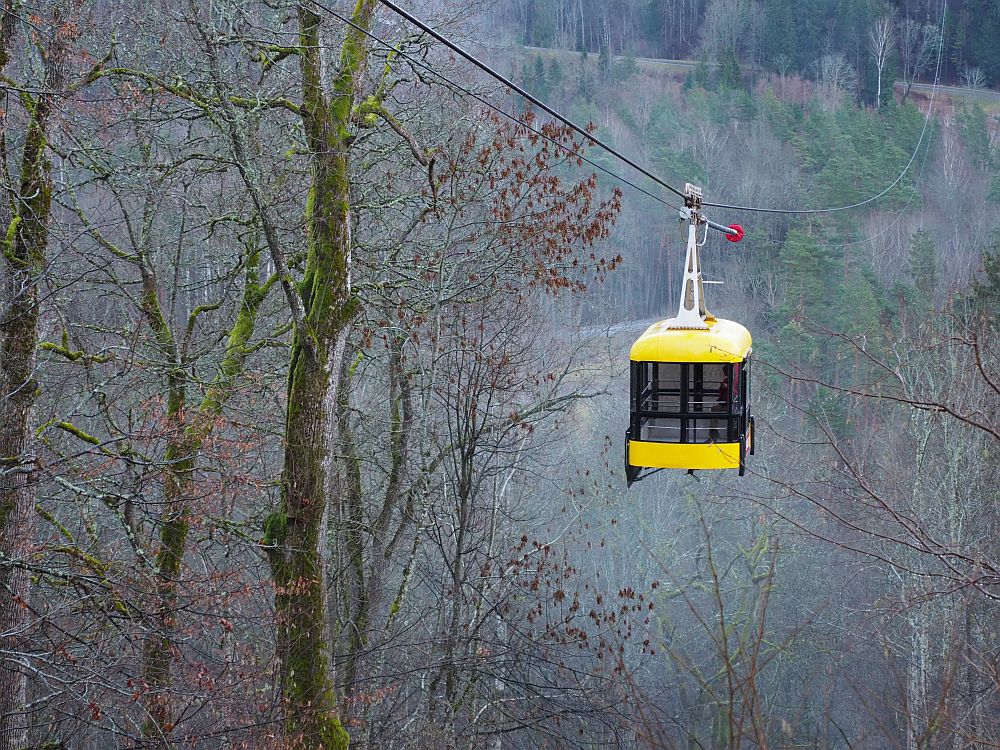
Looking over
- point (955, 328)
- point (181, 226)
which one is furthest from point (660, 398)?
point (955, 328)

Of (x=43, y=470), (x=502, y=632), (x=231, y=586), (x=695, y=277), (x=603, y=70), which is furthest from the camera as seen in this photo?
(x=603, y=70)

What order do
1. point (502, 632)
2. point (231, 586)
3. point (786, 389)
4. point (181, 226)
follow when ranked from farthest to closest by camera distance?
Answer: point (786, 389) < point (502, 632) < point (181, 226) < point (231, 586)

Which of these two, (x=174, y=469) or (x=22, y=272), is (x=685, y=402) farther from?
(x=22, y=272)

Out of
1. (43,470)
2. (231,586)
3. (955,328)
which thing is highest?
(955,328)

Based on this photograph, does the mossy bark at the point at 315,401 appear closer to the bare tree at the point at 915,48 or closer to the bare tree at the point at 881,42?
the bare tree at the point at 881,42

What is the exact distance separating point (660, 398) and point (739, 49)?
34.3 meters

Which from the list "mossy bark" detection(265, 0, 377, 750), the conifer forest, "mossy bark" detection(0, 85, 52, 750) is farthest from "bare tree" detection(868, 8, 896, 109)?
"mossy bark" detection(0, 85, 52, 750)

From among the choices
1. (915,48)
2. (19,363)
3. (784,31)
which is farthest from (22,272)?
(784,31)

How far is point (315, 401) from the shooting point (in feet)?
27.7

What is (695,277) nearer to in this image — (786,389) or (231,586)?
(231,586)

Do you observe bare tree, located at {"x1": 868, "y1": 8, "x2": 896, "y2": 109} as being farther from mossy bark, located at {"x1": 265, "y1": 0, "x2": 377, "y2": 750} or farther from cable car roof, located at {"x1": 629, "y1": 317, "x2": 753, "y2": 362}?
cable car roof, located at {"x1": 629, "y1": 317, "x2": 753, "y2": 362}

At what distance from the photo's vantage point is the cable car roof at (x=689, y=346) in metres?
6.86

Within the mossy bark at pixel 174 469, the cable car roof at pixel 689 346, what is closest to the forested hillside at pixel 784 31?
the mossy bark at pixel 174 469

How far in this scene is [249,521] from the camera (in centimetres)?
903
